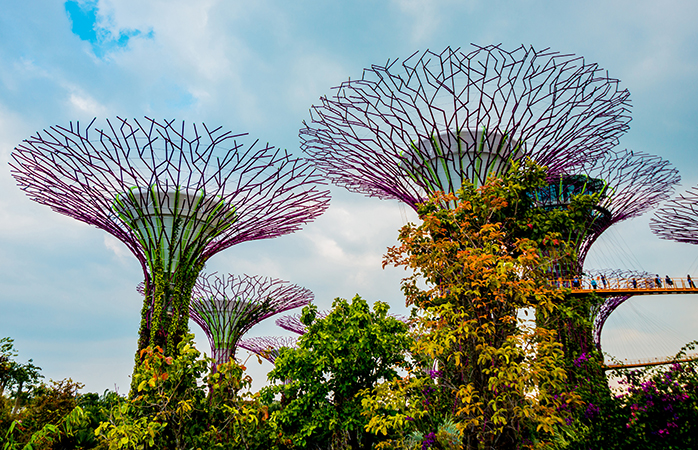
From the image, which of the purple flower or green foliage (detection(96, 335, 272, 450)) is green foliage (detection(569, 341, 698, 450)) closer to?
the purple flower

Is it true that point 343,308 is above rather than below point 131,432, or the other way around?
above

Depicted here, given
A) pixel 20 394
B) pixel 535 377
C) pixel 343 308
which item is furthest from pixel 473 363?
pixel 20 394

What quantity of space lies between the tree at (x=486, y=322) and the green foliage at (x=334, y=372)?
2752 millimetres

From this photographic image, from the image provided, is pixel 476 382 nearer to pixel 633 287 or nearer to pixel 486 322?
pixel 486 322

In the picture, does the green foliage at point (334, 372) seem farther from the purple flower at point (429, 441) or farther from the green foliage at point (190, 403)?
the green foliage at point (190, 403)

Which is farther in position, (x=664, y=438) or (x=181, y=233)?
(x=181, y=233)

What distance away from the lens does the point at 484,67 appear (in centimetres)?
1209

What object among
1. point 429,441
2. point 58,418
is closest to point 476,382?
point 429,441

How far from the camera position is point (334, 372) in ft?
40.1

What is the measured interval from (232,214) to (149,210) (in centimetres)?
259

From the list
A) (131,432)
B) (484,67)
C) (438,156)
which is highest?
(484,67)

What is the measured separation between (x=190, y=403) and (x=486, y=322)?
4.69m

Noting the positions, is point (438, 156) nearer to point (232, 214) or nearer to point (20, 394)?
point (232, 214)

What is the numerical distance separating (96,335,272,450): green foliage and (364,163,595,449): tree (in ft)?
7.35
